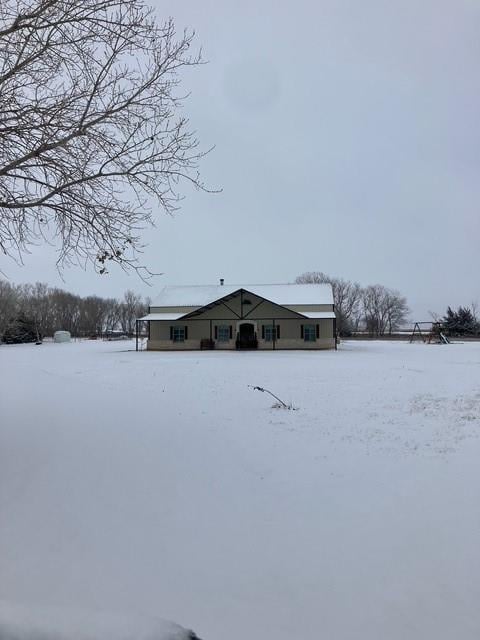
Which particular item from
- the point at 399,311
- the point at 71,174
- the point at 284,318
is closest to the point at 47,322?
the point at 284,318

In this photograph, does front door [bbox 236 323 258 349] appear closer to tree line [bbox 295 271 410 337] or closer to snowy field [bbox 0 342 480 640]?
snowy field [bbox 0 342 480 640]

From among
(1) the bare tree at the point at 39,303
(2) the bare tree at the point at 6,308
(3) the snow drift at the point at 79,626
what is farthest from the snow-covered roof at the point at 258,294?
(1) the bare tree at the point at 39,303

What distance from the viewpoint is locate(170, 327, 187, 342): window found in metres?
32.1

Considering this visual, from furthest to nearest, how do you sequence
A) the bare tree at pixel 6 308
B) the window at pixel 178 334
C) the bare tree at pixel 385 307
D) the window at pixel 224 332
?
the bare tree at pixel 385 307
the bare tree at pixel 6 308
the window at pixel 178 334
the window at pixel 224 332

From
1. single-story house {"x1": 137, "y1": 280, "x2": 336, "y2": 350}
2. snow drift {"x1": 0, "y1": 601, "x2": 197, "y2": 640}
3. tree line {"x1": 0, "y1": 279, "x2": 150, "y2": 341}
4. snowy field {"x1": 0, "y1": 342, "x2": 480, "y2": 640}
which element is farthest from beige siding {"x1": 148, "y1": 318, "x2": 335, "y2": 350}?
tree line {"x1": 0, "y1": 279, "x2": 150, "y2": 341}

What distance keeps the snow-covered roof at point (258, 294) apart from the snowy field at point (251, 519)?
25.9 meters

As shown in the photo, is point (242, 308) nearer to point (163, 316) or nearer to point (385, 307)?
point (163, 316)

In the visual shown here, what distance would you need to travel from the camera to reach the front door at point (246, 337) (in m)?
31.0

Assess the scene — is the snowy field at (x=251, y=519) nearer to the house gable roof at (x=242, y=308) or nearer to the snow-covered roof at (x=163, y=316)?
the house gable roof at (x=242, y=308)

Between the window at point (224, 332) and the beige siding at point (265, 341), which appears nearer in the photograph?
the beige siding at point (265, 341)

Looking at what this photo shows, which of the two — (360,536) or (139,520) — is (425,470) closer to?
(360,536)

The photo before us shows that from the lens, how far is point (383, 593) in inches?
112

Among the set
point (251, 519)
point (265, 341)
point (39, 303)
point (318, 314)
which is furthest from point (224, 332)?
point (39, 303)

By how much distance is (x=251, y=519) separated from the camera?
12.6 feet
